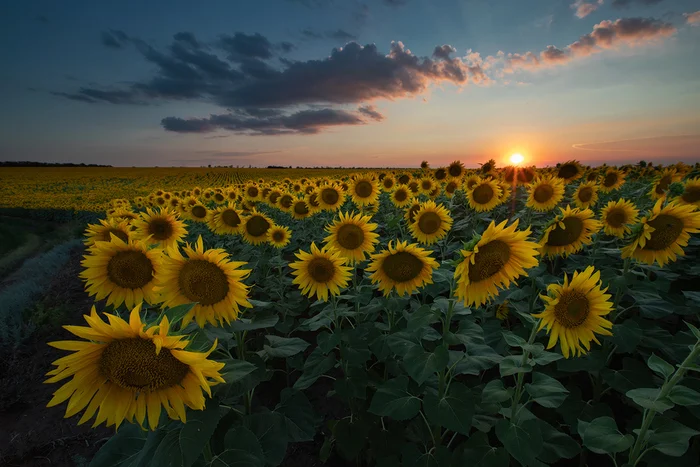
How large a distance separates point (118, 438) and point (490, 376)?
3775mm

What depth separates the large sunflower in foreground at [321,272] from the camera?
3547 mm

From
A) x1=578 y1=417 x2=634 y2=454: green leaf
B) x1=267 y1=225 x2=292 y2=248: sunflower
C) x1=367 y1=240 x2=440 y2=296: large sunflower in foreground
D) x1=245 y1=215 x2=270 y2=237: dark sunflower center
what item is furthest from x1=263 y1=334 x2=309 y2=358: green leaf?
x1=245 y1=215 x2=270 y2=237: dark sunflower center

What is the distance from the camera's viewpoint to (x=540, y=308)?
4070 millimetres

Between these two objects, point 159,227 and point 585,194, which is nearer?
point 159,227

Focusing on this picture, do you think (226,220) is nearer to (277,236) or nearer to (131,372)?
(277,236)

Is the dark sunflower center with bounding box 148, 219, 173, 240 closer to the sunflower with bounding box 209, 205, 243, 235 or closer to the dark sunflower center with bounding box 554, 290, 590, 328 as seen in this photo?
the sunflower with bounding box 209, 205, 243, 235

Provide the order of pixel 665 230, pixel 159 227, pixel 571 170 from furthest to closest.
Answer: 1. pixel 571 170
2. pixel 159 227
3. pixel 665 230

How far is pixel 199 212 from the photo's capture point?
856 cm

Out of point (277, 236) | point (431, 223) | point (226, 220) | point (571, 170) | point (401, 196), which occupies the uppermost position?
point (571, 170)

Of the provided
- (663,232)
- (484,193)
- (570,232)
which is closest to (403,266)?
(570,232)

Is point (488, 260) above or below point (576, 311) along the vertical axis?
above

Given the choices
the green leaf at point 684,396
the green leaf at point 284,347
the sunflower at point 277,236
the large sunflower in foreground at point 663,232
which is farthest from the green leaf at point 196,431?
the sunflower at point 277,236

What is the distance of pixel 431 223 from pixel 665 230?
2502mm

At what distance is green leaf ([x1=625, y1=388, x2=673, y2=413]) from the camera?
1.93 metres
